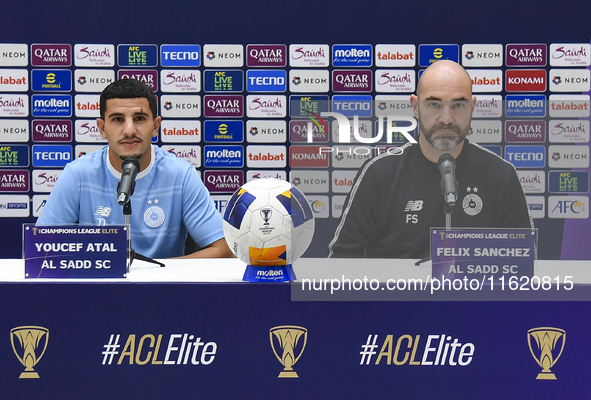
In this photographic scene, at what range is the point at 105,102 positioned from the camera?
216 centimetres

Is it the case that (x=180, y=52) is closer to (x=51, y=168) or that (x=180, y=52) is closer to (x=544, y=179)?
(x=51, y=168)

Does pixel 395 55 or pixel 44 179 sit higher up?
pixel 395 55

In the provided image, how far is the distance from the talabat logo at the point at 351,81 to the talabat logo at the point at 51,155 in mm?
1644

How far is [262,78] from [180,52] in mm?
504

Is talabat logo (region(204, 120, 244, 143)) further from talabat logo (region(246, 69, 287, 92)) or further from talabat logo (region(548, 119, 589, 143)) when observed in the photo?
talabat logo (region(548, 119, 589, 143))

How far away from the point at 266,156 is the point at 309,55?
0.65 metres

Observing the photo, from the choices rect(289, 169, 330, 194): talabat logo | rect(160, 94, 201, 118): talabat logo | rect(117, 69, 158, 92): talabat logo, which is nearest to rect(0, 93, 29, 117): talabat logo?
rect(117, 69, 158, 92): talabat logo

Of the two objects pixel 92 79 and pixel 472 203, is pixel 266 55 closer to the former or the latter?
Result: pixel 92 79

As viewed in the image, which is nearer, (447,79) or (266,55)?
(447,79)

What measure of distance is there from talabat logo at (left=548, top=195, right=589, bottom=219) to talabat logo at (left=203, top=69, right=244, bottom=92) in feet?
6.79

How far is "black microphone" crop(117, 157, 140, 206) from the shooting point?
1.41 metres

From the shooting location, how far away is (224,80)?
128 inches

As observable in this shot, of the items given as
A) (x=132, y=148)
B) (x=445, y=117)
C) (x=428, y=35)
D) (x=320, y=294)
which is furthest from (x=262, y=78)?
(x=320, y=294)

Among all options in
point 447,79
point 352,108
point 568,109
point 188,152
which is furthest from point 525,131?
point 188,152
